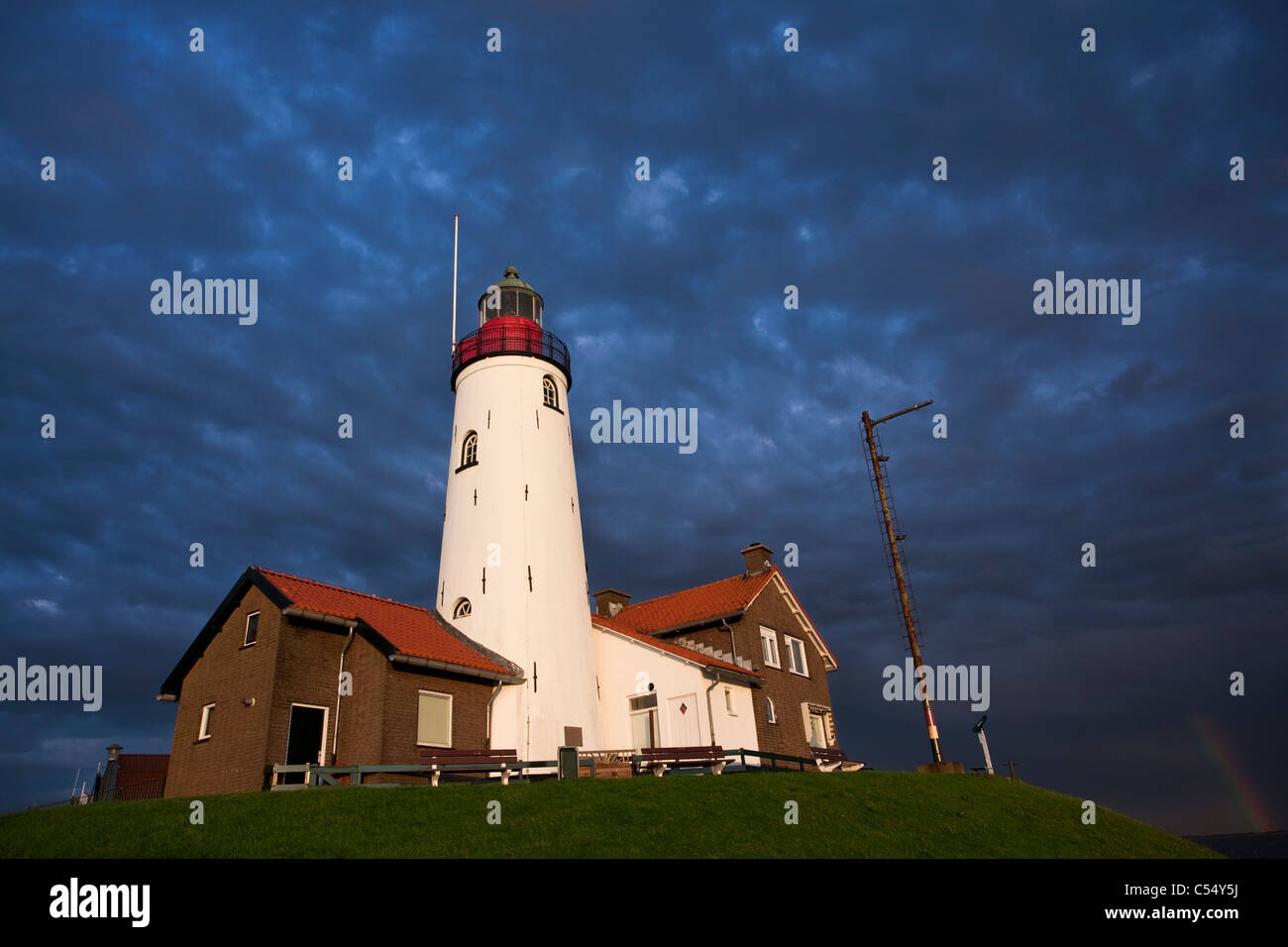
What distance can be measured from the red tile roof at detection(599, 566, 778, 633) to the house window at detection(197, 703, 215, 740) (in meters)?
17.8

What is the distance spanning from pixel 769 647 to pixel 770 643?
24 cm

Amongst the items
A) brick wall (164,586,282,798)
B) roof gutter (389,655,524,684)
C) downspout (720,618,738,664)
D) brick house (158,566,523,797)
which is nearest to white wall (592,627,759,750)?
downspout (720,618,738,664)

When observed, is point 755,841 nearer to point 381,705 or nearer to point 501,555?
point 381,705

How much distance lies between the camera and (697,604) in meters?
35.2

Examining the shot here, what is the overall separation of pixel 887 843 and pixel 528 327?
23.7 meters

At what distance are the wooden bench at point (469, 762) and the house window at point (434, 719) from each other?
0.52 meters

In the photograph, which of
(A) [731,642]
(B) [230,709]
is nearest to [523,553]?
(A) [731,642]

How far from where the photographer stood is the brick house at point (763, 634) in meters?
32.2

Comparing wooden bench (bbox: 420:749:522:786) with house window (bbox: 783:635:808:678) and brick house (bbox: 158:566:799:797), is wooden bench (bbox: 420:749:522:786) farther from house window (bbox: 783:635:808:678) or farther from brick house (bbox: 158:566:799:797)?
house window (bbox: 783:635:808:678)

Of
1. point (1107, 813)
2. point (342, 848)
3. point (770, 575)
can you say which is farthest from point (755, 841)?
point (770, 575)

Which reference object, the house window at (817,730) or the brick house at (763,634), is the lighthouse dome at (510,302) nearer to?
the brick house at (763,634)

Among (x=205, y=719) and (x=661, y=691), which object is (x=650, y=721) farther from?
(x=205, y=719)
